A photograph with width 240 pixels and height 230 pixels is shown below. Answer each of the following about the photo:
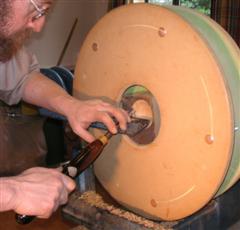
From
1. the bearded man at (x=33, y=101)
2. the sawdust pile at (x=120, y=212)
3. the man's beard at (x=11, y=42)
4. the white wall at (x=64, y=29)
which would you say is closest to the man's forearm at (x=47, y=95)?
the bearded man at (x=33, y=101)

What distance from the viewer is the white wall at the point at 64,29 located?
3775 millimetres

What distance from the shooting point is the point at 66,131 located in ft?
8.75

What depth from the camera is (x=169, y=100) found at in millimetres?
800

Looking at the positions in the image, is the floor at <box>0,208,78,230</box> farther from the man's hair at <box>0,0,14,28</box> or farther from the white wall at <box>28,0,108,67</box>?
the white wall at <box>28,0,108,67</box>

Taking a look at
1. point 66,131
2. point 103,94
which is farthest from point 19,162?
point 103,94

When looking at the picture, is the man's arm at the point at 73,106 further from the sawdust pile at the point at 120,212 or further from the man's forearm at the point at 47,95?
the sawdust pile at the point at 120,212

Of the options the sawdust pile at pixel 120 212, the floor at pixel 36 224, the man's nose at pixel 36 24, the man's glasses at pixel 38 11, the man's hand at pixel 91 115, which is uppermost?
the man's glasses at pixel 38 11

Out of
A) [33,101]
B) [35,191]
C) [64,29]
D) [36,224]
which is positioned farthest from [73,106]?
[64,29]

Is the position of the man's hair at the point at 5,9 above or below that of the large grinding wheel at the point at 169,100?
above

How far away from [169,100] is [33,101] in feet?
1.55

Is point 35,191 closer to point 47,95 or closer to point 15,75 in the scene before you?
point 47,95

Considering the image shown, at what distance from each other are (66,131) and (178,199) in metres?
1.91

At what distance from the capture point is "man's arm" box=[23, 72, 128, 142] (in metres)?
0.91

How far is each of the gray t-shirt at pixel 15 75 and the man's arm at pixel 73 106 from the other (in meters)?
0.02
